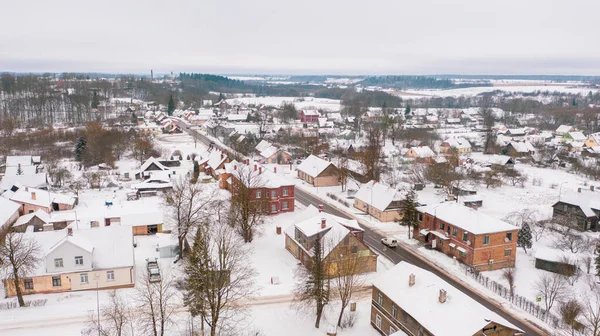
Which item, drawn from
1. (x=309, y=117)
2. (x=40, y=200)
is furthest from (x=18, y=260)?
(x=309, y=117)

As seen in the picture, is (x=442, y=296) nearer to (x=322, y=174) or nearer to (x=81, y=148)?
(x=322, y=174)

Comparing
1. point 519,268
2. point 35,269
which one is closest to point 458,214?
point 519,268

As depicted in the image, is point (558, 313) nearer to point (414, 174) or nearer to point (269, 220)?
point (269, 220)

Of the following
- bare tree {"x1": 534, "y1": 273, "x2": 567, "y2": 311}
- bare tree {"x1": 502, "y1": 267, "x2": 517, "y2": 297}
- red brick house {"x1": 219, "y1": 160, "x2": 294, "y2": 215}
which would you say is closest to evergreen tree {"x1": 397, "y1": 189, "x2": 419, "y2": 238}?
bare tree {"x1": 502, "y1": 267, "x2": 517, "y2": 297}

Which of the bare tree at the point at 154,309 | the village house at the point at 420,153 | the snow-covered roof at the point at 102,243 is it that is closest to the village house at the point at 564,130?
the village house at the point at 420,153

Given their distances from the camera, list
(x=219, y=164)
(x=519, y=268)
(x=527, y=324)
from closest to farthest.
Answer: (x=527, y=324) → (x=519, y=268) → (x=219, y=164)

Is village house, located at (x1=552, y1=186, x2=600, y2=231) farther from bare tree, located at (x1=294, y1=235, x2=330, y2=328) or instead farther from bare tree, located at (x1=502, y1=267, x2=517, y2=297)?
bare tree, located at (x1=294, y1=235, x2=330, y2=328)
